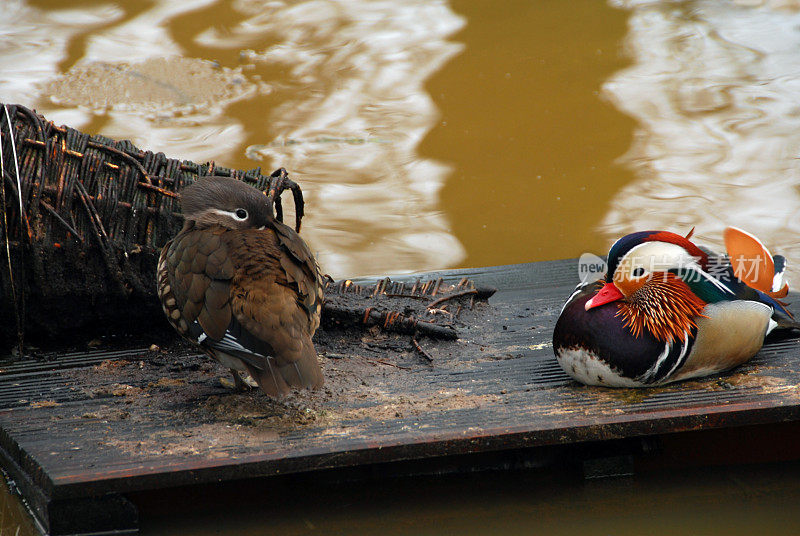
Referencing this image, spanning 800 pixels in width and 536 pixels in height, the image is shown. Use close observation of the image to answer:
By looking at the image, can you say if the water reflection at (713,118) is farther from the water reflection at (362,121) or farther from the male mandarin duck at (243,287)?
the male mandarin duck at (243,287)

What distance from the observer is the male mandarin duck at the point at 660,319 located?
214 cm

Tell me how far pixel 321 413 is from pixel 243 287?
1.15ft

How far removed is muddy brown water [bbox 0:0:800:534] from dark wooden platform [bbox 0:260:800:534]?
5.35ft

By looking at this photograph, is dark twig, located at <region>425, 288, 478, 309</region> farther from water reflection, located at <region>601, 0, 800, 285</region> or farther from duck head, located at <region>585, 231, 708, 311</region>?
water reflection, located at <region>601, 0, 800, 285</region>

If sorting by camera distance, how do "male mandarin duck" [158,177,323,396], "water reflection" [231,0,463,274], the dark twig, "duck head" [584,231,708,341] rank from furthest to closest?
"water reflection" [231,0,463,274] < the dark twig < "duck head" [584,231,708,341] < "male mandarin duck" [158,177,323,396]

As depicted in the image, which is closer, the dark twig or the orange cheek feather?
the orange cheek feather

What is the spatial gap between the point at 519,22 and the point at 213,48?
2.10 m

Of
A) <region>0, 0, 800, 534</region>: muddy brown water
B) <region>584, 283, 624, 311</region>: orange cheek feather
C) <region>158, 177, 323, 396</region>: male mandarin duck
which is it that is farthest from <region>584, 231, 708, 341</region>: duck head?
<region>0, 0, 800, 534</region>: muddy brown water

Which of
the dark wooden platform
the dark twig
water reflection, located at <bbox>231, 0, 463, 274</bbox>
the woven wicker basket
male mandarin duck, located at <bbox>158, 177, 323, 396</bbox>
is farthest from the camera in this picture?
water reflection, located at <bbox>231, 0, 463, 274</bbox>

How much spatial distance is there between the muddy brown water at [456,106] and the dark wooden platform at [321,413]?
5.35 feet

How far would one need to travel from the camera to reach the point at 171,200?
8.64 ft

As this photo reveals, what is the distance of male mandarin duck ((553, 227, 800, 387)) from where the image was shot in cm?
214

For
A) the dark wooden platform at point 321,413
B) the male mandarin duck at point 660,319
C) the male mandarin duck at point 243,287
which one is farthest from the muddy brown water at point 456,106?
the male mandarin duck at point 660,319

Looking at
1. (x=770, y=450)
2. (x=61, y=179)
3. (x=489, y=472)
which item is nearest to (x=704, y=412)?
(x=770, y=450)
